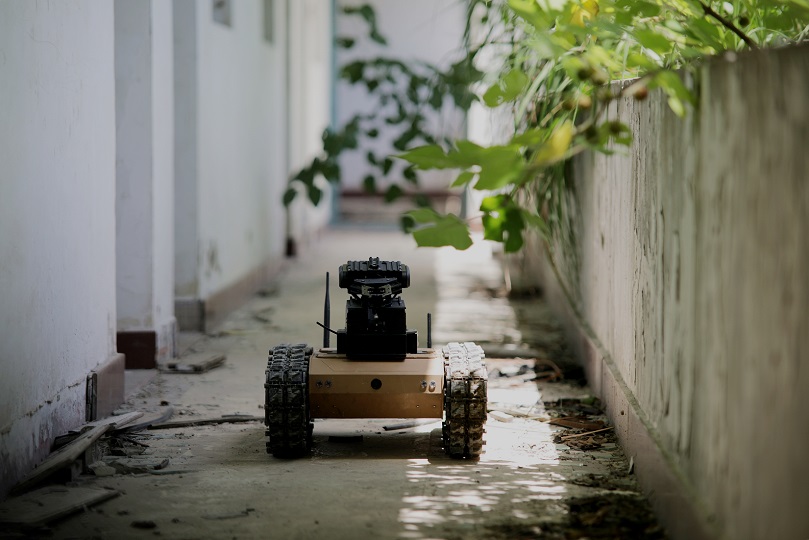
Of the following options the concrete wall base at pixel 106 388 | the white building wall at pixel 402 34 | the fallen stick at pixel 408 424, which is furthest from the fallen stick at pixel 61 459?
the white building wall at pixel 402 34

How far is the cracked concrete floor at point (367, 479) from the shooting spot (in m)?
3.61

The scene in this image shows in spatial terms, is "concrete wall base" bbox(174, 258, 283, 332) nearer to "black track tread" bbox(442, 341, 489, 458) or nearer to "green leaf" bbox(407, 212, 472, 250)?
"black track tread" bbox(442, 341, 489, 458)

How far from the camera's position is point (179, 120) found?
7.69m

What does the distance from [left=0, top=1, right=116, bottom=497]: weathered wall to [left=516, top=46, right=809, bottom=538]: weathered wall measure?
7.21 feet

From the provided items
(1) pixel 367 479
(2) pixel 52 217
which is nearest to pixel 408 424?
(1) pixel 367 479

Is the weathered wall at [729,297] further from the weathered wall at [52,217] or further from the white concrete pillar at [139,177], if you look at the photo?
the white concrete pillar at [139,177]

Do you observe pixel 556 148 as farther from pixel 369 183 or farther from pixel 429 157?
pixel 369 183

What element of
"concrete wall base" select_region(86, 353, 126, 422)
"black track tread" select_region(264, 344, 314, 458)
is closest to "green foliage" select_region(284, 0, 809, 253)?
"black track tread" select_region(264, 344, 314, 458)

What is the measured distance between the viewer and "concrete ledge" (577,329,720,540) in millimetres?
3184

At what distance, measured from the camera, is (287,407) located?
14.5 ft

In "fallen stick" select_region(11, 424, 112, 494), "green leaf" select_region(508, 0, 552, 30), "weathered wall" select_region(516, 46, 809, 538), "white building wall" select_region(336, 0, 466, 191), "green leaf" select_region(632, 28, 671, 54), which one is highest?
"white building wall" select_region(336, 0, 466, 191)

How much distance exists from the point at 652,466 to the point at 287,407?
1396mm

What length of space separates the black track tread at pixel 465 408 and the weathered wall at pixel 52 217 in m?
1.52

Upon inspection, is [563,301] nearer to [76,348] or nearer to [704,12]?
[76,348]
